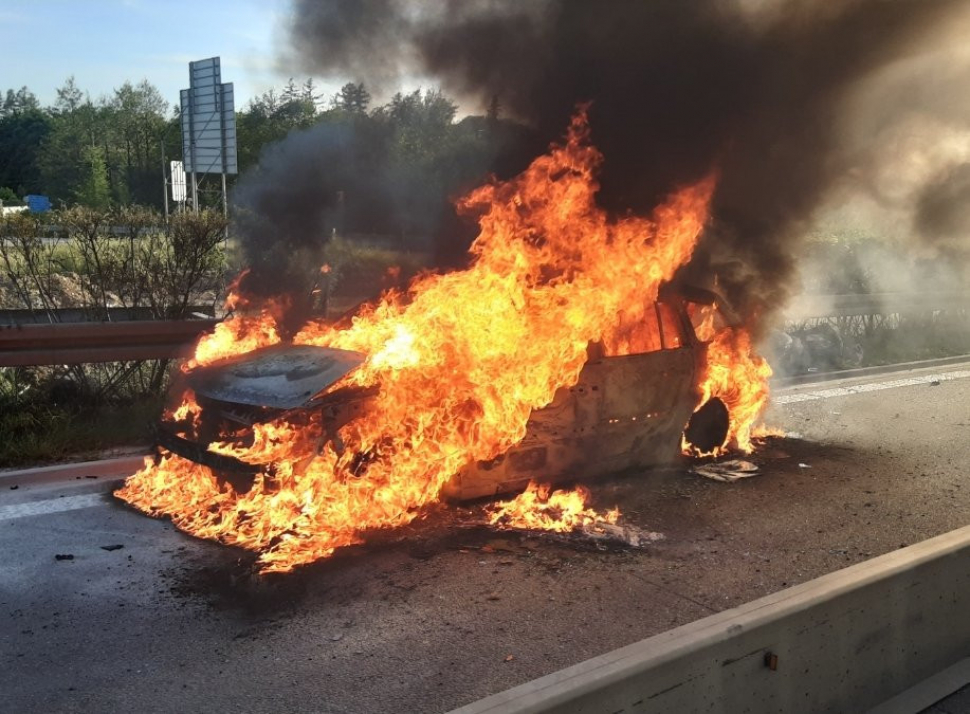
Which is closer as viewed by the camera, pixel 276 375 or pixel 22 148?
pixel 276 375

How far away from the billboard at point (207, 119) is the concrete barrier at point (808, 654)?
18813 millimetres

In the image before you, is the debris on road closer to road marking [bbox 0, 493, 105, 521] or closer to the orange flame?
the orange flame

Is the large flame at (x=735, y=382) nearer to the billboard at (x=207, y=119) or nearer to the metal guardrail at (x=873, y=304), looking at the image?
the metal guardrail at (x=873, y=304)

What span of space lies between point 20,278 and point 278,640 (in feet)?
19.2

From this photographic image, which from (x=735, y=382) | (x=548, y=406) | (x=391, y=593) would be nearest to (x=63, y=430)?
(x=391, y=593)

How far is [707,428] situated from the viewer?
7406 mm

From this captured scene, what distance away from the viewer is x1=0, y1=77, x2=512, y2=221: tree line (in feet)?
28.5

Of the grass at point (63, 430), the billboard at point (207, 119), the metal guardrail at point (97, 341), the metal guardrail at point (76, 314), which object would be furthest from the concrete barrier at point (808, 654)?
the billboard at point (207, 119)

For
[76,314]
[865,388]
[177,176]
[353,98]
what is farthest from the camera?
[177,176]

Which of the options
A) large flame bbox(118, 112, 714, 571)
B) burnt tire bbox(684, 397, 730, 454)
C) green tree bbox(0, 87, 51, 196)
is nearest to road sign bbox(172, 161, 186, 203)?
large flame bbox(118, 112, 714, 571)

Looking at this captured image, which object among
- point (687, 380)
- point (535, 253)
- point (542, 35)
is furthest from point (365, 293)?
point (542, 35)

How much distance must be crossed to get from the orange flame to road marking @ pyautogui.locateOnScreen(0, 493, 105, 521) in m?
2.91

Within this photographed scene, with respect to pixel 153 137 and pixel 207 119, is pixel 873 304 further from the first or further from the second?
pixel 153 137

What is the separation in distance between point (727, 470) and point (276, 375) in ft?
12.9
